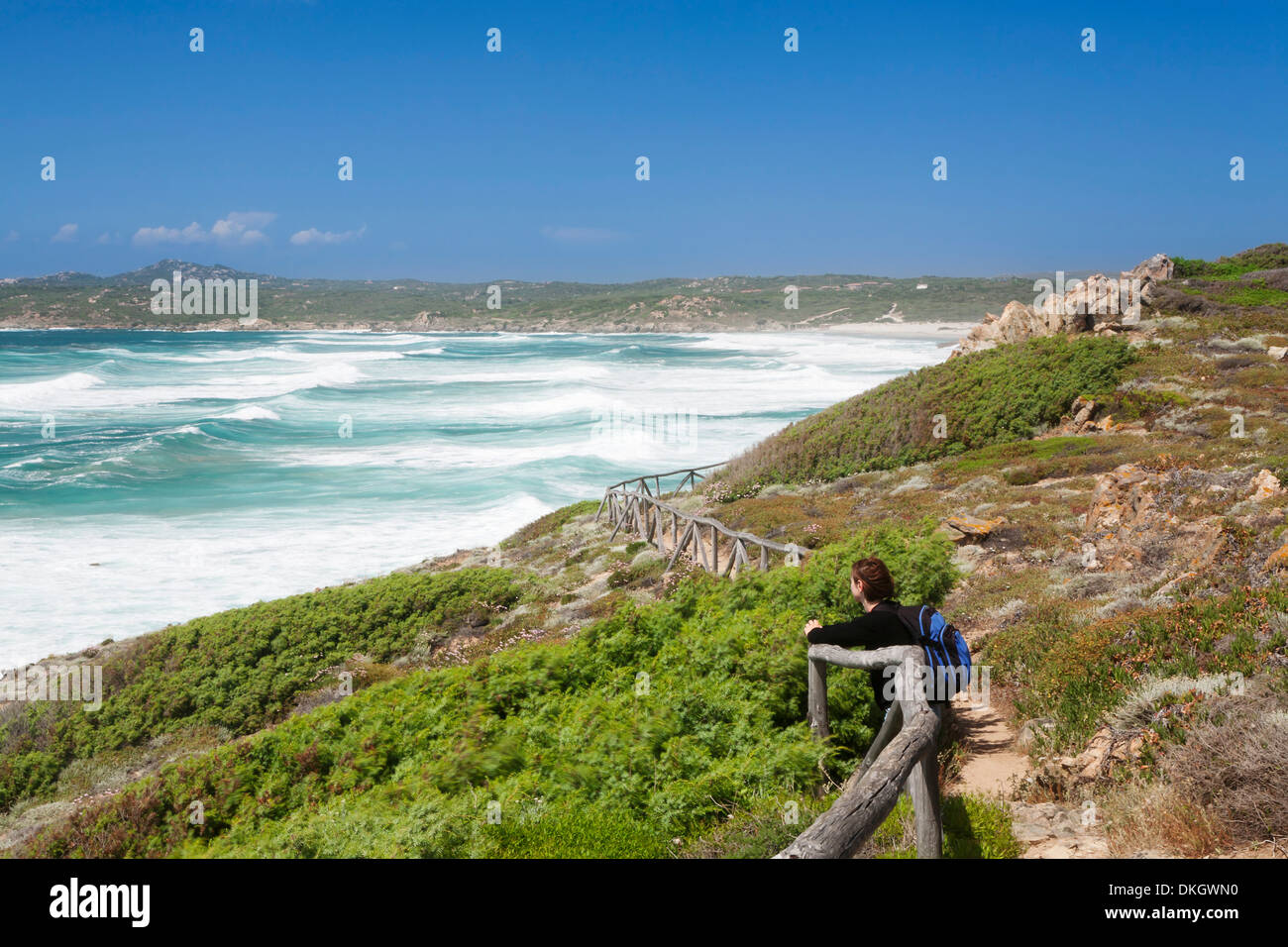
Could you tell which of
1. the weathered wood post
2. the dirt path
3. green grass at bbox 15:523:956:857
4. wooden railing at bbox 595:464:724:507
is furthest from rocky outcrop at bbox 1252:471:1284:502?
wooden railing at bbox 595:464:724:507

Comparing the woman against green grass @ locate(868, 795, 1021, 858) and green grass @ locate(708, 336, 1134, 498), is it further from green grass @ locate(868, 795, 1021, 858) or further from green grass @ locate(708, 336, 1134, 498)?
green grass @ locate(708, 336, 1134, 498)

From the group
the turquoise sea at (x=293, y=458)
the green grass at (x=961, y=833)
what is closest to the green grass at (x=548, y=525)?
the turquoise sea at (x=293, y=458)

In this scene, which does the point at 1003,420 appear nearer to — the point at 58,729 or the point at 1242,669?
the point at 1242,669

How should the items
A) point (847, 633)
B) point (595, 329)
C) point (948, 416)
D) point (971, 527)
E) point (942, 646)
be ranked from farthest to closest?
point (595, 329) < point (948, 416) < point (971, 527) < point (847, 633) < point (942, 646)

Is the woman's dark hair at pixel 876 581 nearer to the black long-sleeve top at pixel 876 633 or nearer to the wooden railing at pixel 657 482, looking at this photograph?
the black long-sleeve top at pixel 876 633

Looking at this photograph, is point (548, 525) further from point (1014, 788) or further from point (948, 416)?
point (1014, 788)

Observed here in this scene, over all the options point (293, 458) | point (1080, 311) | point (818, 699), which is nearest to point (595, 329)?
point (293, 458)
